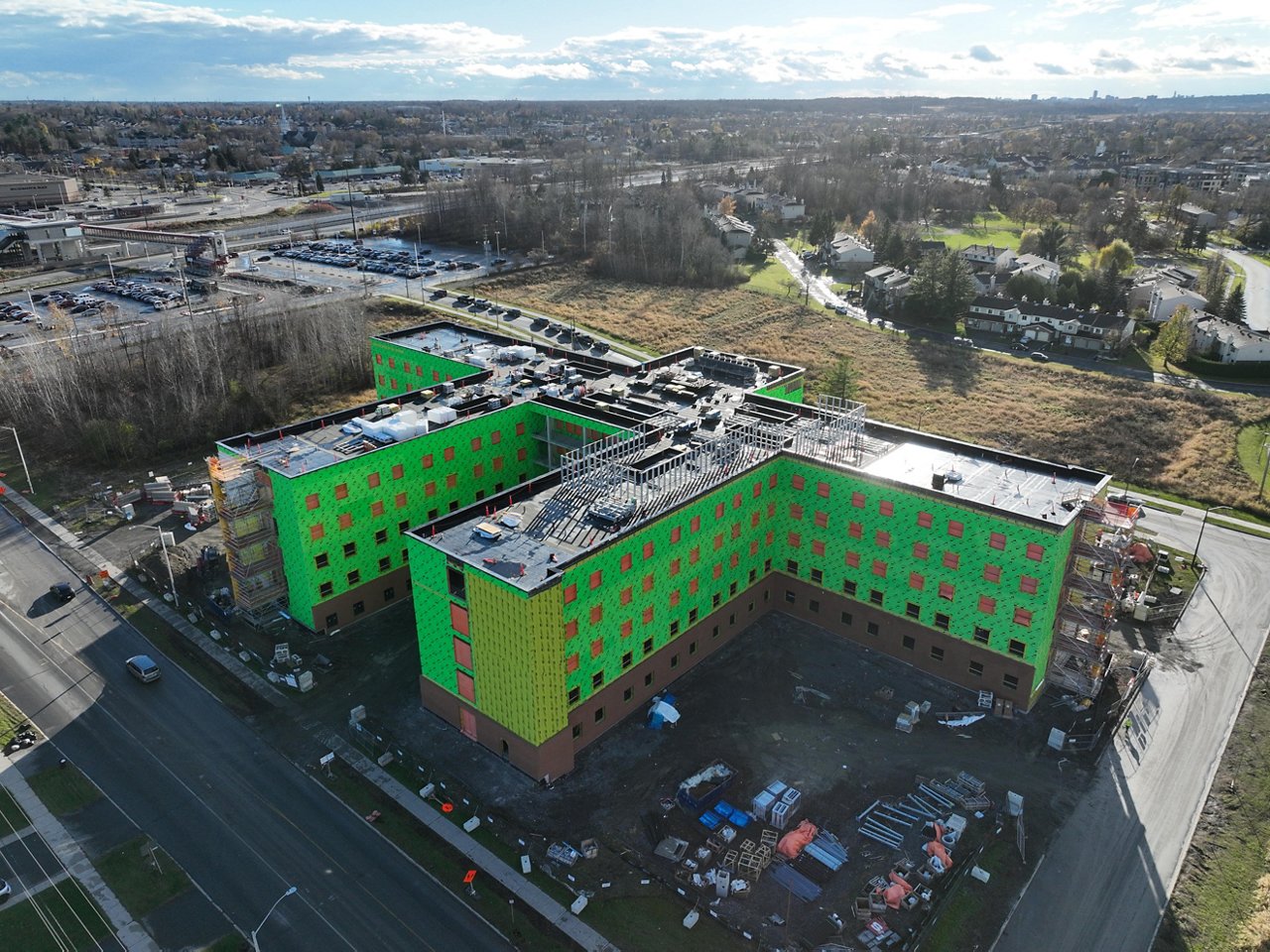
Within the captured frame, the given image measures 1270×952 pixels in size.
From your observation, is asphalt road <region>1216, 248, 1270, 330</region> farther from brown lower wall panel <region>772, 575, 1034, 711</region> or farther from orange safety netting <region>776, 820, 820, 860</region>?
orange safety netting <region>776, 820, 820, 860</region>

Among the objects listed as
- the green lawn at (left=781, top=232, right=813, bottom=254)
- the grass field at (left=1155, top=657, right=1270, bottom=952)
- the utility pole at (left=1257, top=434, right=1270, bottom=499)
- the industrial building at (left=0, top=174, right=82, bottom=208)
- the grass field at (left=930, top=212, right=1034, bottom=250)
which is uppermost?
the industrial building at (left=0, top=174, right=82, bottom=208)

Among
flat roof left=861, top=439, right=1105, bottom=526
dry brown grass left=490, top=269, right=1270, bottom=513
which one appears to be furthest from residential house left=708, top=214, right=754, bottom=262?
flat roof left=861, top=439, right=1105, bottom=526

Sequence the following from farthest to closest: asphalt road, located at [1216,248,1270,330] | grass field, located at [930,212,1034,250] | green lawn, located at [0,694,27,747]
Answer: grass field, located at [930,212,1034,250]
asphalt road, located at [1216,248,1270,330]
green lawn, located at [0,694,27,747]

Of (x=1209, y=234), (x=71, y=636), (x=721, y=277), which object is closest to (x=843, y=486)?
(x=71, y=636)

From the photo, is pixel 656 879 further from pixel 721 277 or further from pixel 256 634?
pixel 721 277

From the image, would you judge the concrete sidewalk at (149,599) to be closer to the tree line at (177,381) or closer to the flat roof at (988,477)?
the tree line at (177,381)

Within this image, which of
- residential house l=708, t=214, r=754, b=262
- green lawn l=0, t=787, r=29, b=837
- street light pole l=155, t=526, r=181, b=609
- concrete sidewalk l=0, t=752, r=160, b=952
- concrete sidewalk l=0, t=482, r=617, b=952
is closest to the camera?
concrete sidewalk l=0, t=752, r=160, b=952
